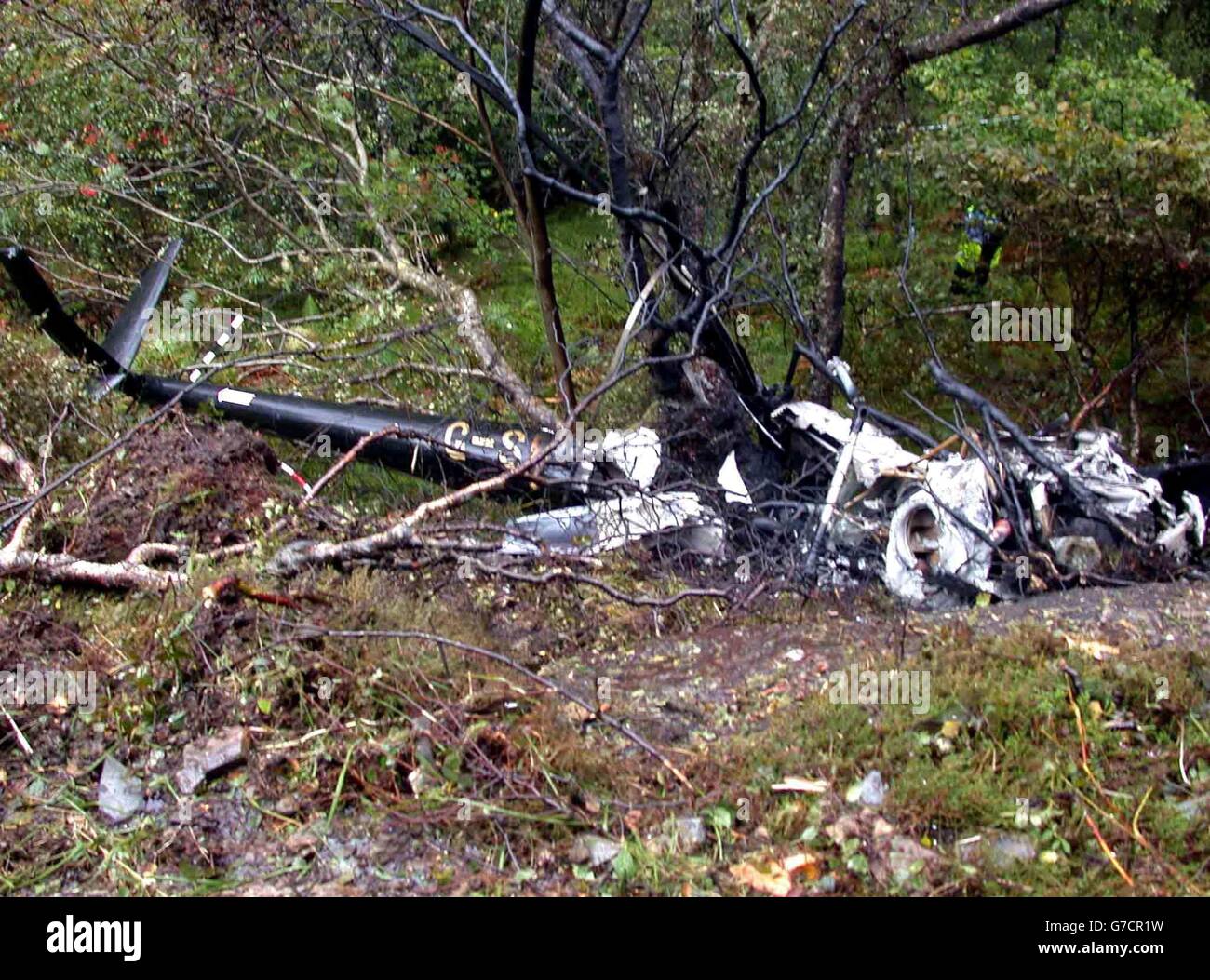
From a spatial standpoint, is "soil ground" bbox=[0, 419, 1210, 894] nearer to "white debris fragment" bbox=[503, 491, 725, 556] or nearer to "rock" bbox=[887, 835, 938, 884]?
"rock" bbox=[887, 835, 938, 884]

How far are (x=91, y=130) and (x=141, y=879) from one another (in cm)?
775

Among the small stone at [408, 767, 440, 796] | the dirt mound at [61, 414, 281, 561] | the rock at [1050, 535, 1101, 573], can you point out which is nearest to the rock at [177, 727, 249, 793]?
the small stone at [408, 767, 440, 796]

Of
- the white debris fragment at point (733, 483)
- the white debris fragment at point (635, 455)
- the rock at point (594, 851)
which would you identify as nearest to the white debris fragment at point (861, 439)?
the white debris fragment at point (733, 483)

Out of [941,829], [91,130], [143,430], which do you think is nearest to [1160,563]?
[941,829]

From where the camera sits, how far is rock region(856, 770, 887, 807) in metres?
3.35

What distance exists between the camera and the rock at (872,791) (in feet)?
11.0

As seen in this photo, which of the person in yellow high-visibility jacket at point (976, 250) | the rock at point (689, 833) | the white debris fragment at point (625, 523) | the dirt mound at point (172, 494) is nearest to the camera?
the rock at point (689, 833)

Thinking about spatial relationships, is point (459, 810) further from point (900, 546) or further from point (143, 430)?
point (143, 430)

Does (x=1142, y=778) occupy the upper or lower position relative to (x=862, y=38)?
lower

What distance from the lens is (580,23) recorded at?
6961mm

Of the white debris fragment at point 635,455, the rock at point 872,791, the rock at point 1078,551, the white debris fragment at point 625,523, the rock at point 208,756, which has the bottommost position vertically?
the rock at point 872,791

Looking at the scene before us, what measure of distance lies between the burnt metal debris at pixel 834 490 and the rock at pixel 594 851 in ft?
5.47

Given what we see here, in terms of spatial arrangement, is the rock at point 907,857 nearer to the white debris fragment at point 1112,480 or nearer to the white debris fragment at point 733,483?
the white debris fragment at point 733,483

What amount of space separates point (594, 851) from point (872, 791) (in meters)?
0.84
